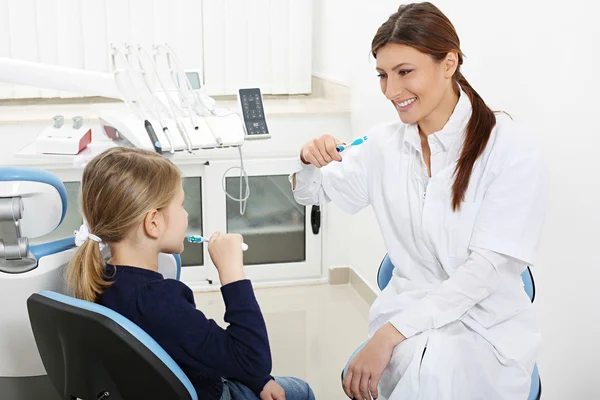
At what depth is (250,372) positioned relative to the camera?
4.64 ft

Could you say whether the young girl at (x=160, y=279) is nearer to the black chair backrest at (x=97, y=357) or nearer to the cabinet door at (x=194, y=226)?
the black chair backrest at (x=97, y=357)

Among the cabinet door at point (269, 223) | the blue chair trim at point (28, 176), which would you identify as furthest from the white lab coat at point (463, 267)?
the cabinet door at point (269, 223)

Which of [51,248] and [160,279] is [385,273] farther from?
[51,248]

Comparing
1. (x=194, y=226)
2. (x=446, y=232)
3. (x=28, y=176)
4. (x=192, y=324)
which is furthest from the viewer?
(x=194, y=226)

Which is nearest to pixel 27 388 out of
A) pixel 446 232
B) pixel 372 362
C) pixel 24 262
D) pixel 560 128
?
pixel 24 262

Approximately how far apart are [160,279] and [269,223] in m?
1.91

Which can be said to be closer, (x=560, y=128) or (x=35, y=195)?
(x=35, y=195)

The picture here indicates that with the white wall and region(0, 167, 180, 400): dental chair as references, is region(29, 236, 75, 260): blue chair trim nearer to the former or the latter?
region(0, 167, 180, 400): dental chair

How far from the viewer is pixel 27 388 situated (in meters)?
1.61

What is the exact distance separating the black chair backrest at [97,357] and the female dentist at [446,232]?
45cm

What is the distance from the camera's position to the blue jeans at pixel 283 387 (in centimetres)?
150

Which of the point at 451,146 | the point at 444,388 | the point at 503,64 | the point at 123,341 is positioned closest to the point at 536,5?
the point at 503,64

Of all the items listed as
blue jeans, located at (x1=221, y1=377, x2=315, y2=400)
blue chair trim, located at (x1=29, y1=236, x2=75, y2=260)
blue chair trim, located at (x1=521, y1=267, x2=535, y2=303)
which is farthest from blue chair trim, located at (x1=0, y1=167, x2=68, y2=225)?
blue chair trim, located at (x1=521, y1=267, x2=535, y2=303)

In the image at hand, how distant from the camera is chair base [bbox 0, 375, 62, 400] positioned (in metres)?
1.60
